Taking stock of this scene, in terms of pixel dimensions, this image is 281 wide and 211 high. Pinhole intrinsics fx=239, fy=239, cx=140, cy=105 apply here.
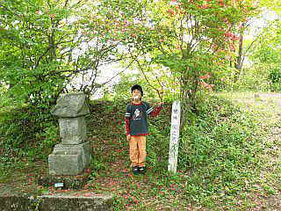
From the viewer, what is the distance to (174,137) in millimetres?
4625

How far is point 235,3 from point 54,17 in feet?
11.0

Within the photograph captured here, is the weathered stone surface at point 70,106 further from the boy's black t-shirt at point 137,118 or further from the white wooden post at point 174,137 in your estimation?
the white wooden post at point 174,137

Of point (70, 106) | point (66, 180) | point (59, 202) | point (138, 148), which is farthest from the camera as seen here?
point (138, 148)

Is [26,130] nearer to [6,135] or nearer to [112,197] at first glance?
[6,135]

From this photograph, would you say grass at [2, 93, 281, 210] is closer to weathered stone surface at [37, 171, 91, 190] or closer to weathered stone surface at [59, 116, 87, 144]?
weathered stone surface at [37, 171, 91, 190]

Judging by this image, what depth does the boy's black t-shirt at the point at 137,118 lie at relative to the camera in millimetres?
4602

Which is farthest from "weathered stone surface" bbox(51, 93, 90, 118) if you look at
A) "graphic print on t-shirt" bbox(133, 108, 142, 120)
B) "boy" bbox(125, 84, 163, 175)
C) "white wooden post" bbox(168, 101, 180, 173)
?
"white wooden post" bbox(168, 101, 180, 173)

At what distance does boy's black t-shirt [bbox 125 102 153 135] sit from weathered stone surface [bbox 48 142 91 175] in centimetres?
109

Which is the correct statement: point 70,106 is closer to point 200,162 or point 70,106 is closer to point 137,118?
point 137,118

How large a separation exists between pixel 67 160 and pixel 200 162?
258cm

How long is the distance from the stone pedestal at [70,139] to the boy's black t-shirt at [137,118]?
955mm

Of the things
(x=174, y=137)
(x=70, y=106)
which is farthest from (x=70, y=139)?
(x=174, y=137)

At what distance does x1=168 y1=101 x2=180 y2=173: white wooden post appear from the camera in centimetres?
456

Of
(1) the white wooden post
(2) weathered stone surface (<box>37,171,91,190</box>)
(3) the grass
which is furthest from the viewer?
(1) the white wooden post
